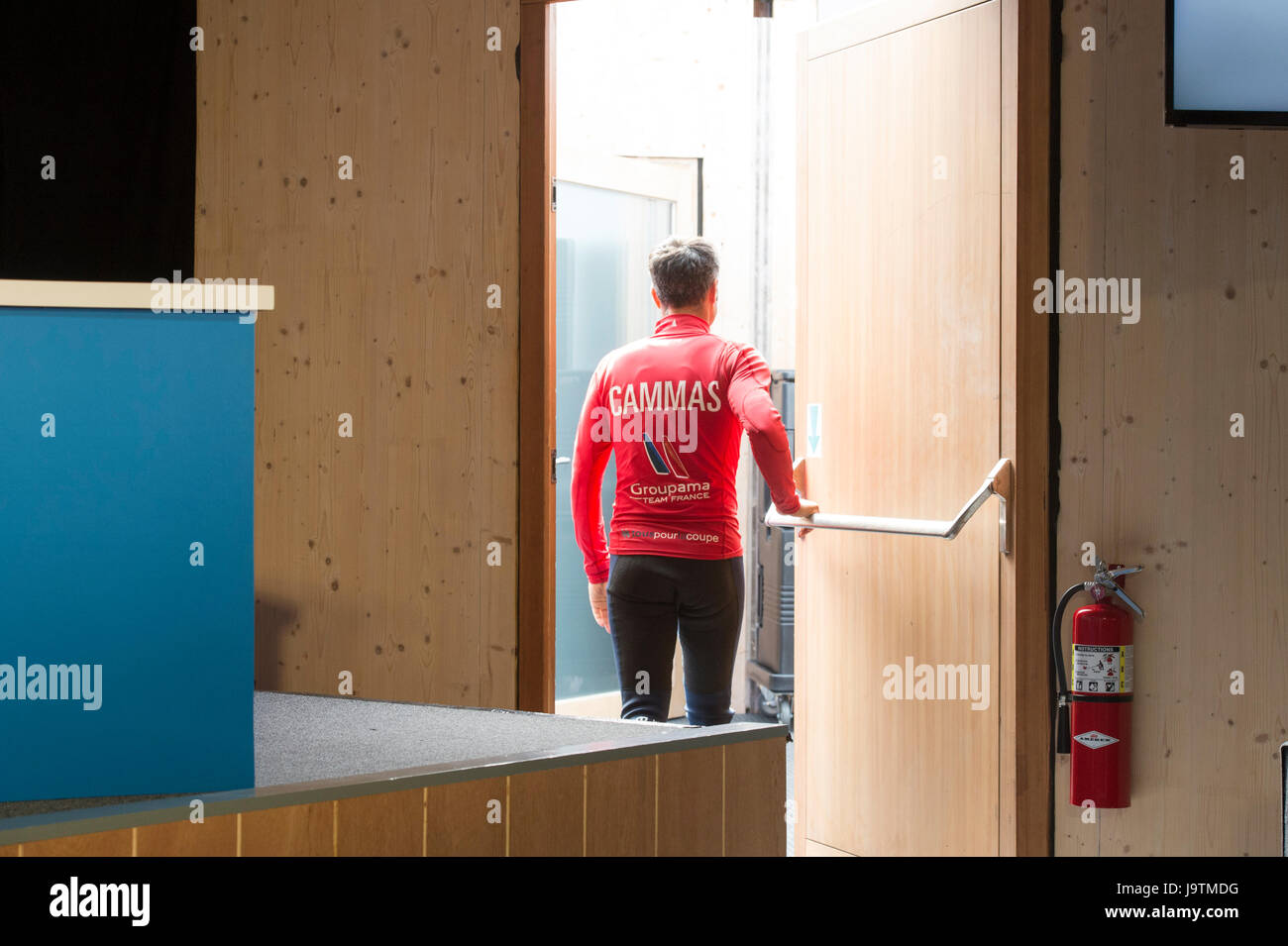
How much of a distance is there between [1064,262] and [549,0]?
4.68ft

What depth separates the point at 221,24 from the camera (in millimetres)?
3045

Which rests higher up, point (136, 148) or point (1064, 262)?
point (136, 148)

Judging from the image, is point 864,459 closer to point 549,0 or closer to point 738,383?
point 738,383

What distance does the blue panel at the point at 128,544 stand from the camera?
3.24ft

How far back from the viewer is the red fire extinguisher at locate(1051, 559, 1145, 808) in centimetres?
243

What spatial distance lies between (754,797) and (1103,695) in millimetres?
1404

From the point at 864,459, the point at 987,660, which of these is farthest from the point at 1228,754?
the point at 864,459

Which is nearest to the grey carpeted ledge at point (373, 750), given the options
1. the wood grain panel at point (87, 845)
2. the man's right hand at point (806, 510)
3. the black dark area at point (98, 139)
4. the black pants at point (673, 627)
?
the wood grain panel at point (87, 845)

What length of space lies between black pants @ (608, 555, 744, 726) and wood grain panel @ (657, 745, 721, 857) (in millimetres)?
1404

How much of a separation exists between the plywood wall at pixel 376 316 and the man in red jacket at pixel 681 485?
0.36 meters

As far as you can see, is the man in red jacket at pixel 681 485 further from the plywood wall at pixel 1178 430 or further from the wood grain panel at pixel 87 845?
the wood grain panel at pixel 87 845

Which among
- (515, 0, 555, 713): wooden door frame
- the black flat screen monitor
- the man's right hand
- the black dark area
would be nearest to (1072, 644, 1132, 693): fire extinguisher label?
the man's right hand

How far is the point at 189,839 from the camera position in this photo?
3.27 ft
